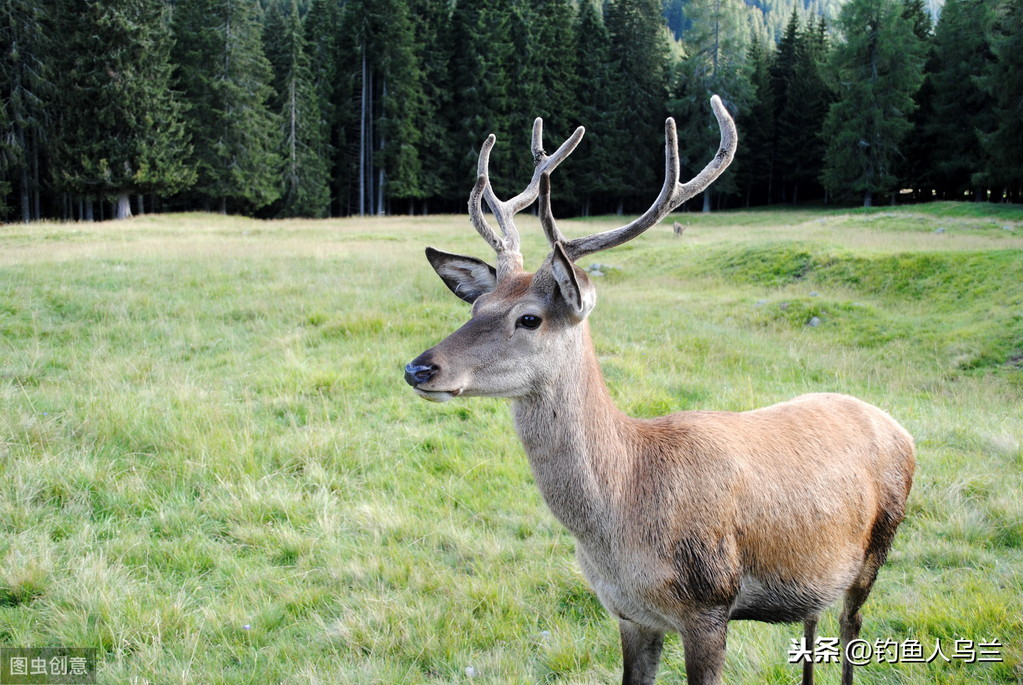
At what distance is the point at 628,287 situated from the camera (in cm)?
1680

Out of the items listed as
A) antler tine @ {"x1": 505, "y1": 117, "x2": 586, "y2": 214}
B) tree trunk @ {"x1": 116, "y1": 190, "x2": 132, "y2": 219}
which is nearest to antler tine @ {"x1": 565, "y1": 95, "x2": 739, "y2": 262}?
antler tine @ {"x1": 505, "y1": 117, "x2": 586, "y2": 214}

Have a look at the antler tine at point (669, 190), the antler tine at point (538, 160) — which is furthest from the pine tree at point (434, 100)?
the antler tine at point (669, 190)

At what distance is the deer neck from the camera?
278 cm

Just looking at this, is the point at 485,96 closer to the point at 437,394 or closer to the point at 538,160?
the point at 538,160

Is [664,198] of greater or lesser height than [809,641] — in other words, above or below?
above

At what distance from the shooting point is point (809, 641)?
3422mm

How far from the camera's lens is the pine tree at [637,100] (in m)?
44.3

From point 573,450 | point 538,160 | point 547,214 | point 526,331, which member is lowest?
point 573,450

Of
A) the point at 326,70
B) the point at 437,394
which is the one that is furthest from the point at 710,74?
the point at 437,394

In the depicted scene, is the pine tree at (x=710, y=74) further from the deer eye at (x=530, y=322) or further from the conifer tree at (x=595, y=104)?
the deer eye at (x=530, y=322)

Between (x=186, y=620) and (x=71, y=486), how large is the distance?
192 cm

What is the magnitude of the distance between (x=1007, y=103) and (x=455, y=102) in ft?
91.8

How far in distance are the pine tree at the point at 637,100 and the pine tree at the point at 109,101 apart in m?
25.0

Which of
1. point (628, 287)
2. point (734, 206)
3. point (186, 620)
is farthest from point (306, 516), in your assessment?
point (734, 206)
